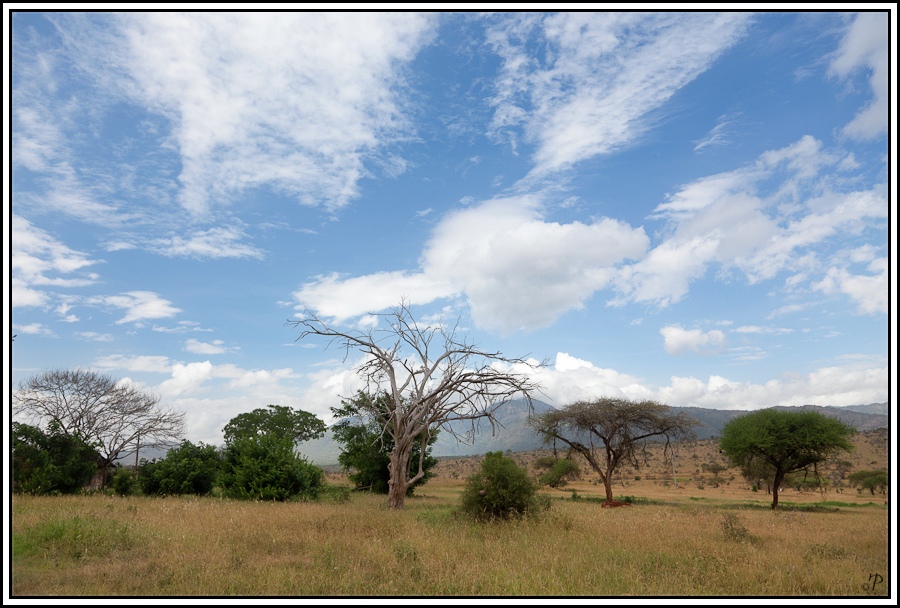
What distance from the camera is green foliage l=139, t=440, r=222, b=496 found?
2359 cm

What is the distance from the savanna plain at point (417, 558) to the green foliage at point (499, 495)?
76cm

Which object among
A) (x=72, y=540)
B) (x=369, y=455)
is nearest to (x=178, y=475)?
(x=369, y=455)

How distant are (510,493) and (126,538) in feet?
31.7

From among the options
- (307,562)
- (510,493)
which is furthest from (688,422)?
(307,562)

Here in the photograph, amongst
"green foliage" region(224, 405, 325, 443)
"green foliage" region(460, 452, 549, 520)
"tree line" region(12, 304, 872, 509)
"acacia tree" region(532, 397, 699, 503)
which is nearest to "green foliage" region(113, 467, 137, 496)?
"tree line" region(12, 304, 872, 509)

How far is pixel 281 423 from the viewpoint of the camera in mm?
56781

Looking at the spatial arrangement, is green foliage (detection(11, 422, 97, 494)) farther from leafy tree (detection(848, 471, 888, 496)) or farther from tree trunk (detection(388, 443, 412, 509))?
leafy tree (detection(848, 471, 888, 496))

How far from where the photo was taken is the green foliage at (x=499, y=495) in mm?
14969

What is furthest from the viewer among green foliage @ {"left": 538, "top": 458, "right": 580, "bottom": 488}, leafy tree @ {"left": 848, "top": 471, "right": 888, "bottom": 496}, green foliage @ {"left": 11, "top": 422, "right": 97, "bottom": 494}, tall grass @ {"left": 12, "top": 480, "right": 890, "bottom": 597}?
green foliage @ {"left": 538, "top": 458, "right": 580, "bottom": 488}

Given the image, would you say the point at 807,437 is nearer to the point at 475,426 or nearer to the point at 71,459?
the point at 475,426

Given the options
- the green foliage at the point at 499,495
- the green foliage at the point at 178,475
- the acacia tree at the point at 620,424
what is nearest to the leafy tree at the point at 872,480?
the acacia tree at the point at 620,424

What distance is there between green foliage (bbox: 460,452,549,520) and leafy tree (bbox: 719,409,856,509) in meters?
20.1

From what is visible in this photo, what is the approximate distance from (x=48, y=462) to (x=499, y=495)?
65.9 ft

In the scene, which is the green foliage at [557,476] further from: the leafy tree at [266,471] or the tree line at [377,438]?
the leafy tree at [266,471]
